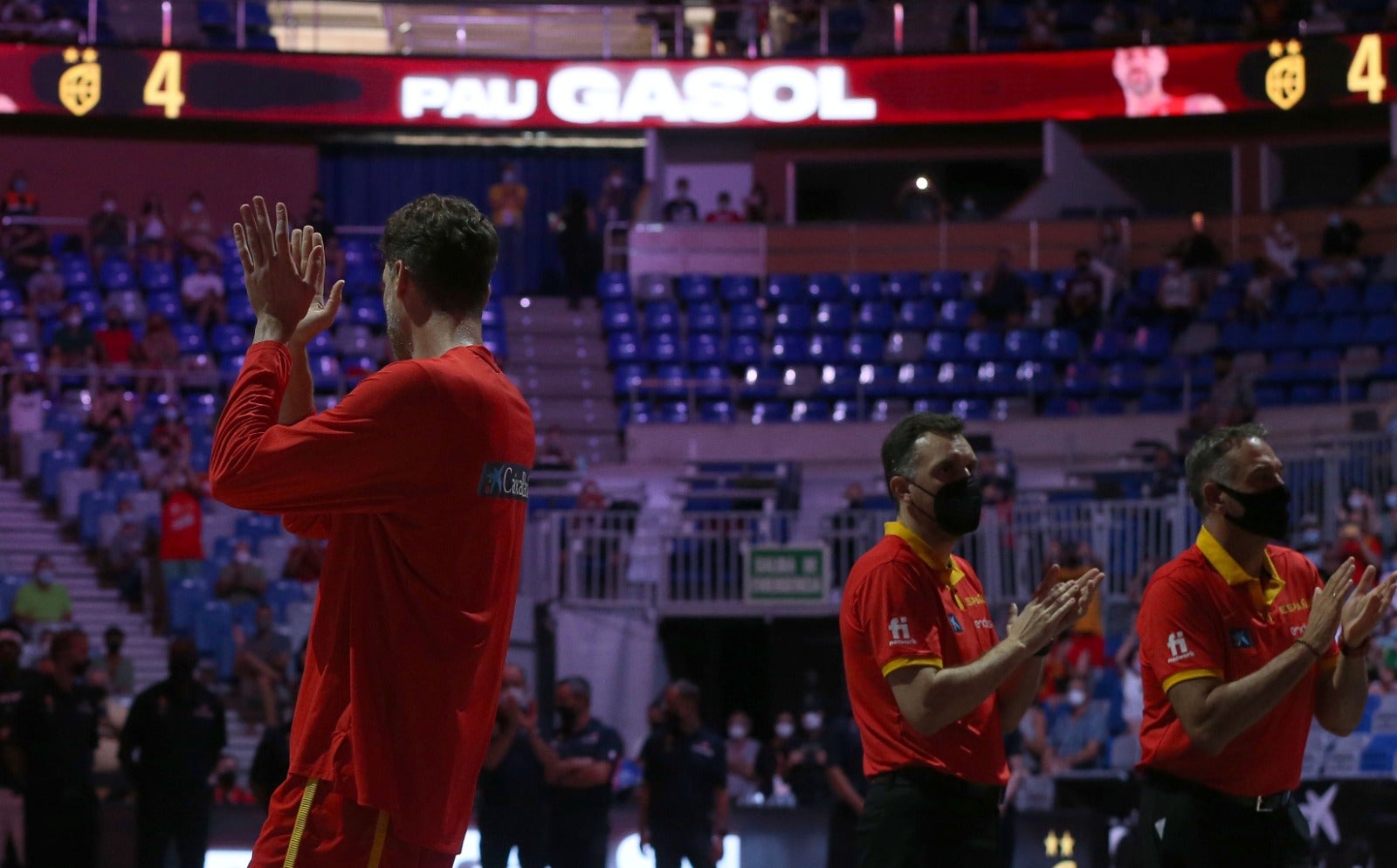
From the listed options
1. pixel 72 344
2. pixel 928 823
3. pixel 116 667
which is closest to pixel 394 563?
pixel 928 823

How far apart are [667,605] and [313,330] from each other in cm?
1445

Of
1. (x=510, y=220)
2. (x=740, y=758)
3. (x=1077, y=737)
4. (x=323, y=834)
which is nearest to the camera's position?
(x=323, y=834)

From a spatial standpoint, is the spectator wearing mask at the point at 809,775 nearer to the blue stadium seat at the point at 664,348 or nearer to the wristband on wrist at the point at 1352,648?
the wristband on wrist at the point at 1352,648

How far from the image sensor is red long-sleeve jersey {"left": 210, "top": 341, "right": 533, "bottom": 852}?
11.5 feet

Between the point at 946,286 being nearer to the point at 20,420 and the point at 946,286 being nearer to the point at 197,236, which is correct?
the point at 197,236


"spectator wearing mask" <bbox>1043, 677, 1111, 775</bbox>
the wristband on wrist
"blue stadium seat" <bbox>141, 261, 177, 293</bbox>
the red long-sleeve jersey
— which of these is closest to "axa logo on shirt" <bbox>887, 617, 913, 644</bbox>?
the wristband on wrist

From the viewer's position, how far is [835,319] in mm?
24766

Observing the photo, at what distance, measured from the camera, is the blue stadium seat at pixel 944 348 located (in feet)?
78.1

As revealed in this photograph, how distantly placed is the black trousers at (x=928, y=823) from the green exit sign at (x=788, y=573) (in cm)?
1221

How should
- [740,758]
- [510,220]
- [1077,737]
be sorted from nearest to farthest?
[1077,737] → [740,758] → [510,220]

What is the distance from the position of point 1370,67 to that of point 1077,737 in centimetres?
1408

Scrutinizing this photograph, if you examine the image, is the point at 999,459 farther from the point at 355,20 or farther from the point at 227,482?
the point at 227,482

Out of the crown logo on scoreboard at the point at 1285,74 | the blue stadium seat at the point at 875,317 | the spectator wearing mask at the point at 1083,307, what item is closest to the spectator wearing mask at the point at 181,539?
the blue stadium seat at the point at 875,317

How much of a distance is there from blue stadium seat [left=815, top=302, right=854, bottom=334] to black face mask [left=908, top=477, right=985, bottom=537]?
19.4m
